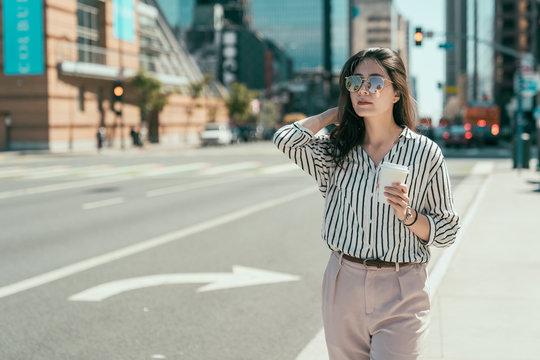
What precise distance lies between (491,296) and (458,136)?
3999 centimetres

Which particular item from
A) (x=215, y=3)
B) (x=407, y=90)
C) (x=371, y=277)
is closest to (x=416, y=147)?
(x=407, y=90)

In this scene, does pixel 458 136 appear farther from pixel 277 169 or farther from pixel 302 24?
pixel 302 24

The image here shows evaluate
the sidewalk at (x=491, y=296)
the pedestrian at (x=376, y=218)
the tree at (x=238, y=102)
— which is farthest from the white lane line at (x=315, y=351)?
the tree at (x=238, y=102)

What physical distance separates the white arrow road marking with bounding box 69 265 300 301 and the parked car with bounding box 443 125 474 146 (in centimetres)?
3877

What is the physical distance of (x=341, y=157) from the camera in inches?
122

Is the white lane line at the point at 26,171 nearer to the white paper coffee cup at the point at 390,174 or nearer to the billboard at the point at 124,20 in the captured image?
the white paper coffee cup at the point at 390,174

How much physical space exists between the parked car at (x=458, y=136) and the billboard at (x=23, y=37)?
25989mm

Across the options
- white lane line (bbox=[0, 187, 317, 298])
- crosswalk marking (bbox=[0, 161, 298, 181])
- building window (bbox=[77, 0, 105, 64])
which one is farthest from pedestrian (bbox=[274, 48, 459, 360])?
building window (bbox=[77, 0, 105, 64])

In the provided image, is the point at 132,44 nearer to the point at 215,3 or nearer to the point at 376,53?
the point at 376,53

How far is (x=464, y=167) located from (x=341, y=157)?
2618cm

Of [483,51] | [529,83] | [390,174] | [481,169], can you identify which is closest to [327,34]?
[483,51]

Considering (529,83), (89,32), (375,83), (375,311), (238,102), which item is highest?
(89,32)

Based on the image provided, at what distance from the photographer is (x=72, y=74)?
159 feet

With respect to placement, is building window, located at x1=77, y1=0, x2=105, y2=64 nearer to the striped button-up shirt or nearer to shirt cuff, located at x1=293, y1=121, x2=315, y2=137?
shirt cuff, located at x1=293, y1=121, x2=315, y2=137
